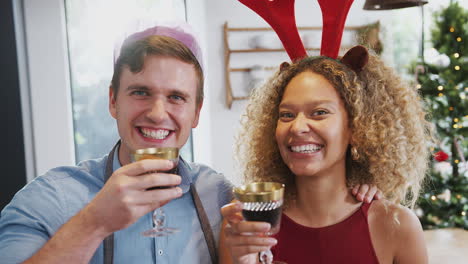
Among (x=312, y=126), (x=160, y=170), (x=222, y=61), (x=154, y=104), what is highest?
(x=222, y=61)

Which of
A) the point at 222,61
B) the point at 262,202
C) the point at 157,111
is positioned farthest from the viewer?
the point at 222,61

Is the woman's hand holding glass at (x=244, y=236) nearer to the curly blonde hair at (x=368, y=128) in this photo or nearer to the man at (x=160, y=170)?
the man at (x=160, y=170)

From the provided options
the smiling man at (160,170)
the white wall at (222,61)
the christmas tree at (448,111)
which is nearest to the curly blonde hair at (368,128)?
the smiling man at (160,170)

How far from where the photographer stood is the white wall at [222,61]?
238 inches

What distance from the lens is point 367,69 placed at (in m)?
1.94

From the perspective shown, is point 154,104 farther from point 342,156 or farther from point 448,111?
point 448,111

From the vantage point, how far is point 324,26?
1933mm

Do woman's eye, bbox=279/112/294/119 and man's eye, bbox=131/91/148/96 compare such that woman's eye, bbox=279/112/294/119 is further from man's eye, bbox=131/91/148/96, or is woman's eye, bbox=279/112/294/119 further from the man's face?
man's eye, bbox=131/91/148/96

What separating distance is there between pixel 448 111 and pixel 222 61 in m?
3.25

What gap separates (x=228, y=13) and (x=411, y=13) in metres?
3.08

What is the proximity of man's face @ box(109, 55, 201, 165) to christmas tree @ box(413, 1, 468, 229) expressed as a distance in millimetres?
4547

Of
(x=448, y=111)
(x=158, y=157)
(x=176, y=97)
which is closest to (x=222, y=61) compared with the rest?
(x=448, y=111)

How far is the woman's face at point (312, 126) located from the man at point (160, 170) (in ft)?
1.09

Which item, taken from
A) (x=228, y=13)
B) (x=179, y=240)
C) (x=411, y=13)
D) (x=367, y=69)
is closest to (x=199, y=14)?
(x=228, y=13)
